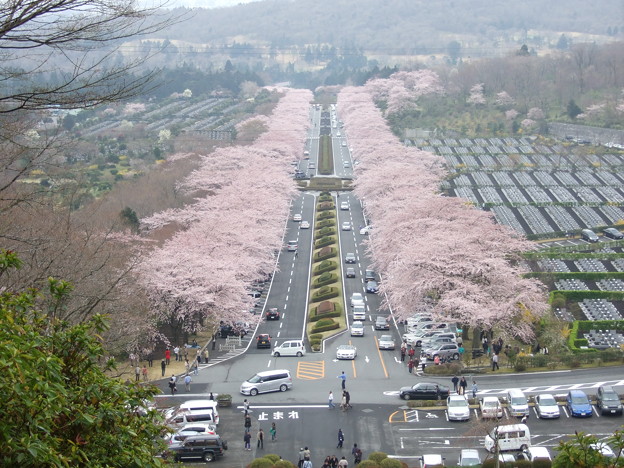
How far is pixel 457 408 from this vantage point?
88.5ft

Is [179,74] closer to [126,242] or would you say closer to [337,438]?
[126,242]

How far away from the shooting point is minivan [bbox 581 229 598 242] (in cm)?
5328

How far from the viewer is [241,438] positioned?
1027 inches

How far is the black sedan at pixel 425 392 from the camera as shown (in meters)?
28.8

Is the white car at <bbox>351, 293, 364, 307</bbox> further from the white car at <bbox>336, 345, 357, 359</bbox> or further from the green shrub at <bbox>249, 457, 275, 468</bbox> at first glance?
the green shrub at <bbox>249, 457, 275, 468</bbox>

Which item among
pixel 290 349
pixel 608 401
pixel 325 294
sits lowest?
pixel 325 294

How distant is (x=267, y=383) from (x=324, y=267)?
1976 cm

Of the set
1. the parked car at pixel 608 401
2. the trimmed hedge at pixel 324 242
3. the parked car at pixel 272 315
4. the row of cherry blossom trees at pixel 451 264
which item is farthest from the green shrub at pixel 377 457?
the trimmed hedge at pixel 324 242

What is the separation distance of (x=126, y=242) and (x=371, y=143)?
44.7 metres

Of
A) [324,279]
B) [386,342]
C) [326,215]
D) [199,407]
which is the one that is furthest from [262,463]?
[326,215]

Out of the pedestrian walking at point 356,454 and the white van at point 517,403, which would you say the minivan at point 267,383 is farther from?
the white van at point 517,403

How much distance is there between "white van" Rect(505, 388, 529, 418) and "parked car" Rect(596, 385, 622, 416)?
7.76 ft

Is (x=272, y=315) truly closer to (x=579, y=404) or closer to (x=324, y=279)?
(x=324, y=279)

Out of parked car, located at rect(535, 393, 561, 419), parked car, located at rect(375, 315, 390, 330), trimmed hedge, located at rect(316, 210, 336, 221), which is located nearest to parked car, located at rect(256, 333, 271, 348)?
parked car, located at rect(375, 315, 390, 330)
